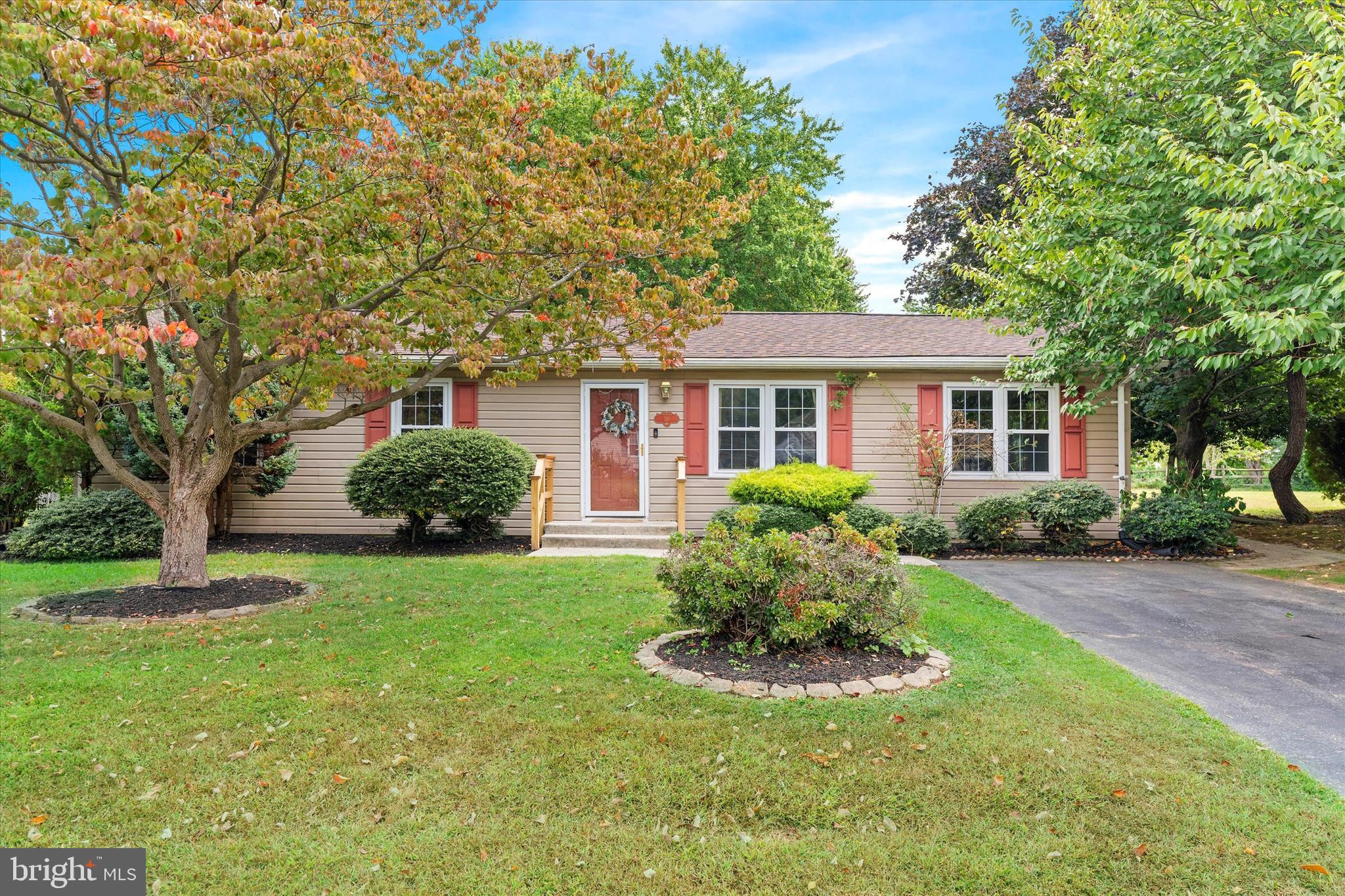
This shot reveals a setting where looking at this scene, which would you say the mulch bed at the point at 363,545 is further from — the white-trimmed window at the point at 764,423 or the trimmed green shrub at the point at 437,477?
the white-trimmed window at the point at 764,423

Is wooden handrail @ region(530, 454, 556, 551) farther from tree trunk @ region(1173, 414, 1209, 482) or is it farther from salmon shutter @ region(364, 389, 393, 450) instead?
tree trunk @ region(1173, 414, 1209, 482)

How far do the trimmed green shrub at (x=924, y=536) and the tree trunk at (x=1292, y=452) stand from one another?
6.12 metres

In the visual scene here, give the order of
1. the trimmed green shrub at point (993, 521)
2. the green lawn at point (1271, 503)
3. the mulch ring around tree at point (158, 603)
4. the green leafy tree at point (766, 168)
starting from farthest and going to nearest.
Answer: the green leafy tree at point (766, 168)
the green lawn at point (1271, 503)
the trimmed green shrub at point (993, 521)
the mulch ring around tree at point (158, 603)

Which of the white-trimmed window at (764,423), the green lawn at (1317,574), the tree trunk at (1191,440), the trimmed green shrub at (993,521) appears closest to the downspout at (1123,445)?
the trimmed green shrub at (993,521)

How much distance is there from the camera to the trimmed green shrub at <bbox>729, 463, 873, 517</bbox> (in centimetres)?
886

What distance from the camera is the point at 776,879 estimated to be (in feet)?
7.57

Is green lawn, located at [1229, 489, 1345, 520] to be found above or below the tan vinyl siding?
below

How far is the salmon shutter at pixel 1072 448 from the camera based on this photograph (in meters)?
10.0

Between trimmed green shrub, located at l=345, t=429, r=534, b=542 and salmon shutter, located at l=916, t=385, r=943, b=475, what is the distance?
17.8 feet

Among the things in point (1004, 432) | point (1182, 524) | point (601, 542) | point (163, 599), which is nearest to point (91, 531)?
point (163, 599)

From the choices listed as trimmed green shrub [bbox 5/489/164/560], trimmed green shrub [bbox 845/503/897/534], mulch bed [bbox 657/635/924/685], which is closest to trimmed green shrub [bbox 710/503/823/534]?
trimmed green shrub [bbox 845/503/897/534]

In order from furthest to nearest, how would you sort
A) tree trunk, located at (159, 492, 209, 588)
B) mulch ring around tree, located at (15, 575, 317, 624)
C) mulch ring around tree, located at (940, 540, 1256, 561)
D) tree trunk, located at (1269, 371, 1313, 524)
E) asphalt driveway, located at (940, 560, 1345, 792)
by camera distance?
1. tree trunk, located at (1269, 371, 1313, 524)
2. mulch ring around tree, located at (940, 540, 1256, 561)
3. tree trunk, located at (159, 492, 209, 588)
4. mulch ring around tree, located at (15, 575, 317, 624)
5. asphalt driveway, located at (940, 560, 1345, 792)

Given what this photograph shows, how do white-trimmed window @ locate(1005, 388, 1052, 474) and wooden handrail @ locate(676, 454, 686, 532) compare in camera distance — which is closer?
wooden handrail @ locate(676, 454, 686, 532)

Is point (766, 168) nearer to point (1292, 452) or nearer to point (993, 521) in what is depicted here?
point (1292, 452)
